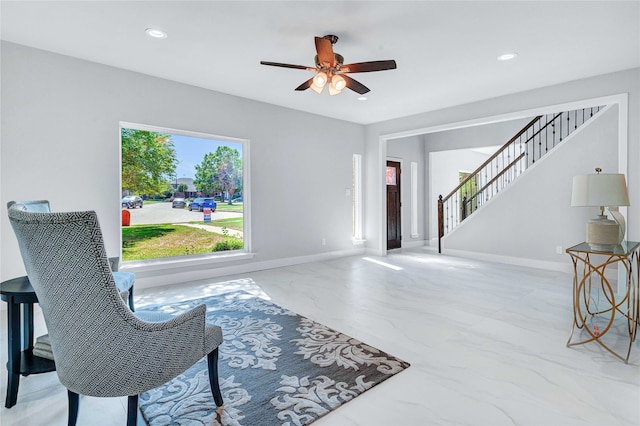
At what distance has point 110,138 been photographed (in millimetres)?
3938

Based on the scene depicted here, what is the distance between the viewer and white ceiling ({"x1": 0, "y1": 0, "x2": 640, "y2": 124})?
273 cm

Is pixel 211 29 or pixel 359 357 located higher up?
pixel 211 29

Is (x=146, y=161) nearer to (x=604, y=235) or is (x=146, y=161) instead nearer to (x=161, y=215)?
(x=161, y=215)

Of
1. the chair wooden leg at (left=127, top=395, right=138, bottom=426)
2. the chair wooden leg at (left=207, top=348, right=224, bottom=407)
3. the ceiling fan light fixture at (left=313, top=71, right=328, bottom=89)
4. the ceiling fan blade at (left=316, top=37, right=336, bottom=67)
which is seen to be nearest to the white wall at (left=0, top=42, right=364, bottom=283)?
the ceiling fan light fixture at (left=313, top=71, right=328, bottom=89)

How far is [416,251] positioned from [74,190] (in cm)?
631

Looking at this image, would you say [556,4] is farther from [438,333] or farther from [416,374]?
[416,374]

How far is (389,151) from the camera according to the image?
24.8 feet

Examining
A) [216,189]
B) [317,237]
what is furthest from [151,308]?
[317,237]

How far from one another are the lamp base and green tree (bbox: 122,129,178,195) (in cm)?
477

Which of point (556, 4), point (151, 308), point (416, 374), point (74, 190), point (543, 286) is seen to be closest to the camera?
point (416, 374)

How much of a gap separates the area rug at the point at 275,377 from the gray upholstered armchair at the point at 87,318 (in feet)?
1.54

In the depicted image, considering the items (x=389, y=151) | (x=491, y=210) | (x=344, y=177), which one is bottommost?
(x=491, y=210)

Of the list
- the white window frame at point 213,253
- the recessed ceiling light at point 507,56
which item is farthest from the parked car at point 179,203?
the recessed ceiling light at point 507,56

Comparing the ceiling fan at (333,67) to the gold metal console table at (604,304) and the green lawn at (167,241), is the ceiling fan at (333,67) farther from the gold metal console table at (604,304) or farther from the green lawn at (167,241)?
the green lawn at (167,241)
